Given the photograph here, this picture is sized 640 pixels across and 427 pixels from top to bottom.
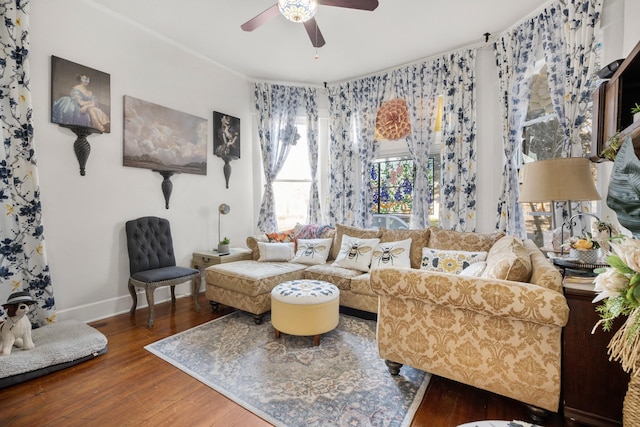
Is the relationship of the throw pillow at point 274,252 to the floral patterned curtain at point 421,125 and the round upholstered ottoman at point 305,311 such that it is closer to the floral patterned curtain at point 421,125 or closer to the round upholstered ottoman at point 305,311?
the round upholstered ottoman at point 305,311

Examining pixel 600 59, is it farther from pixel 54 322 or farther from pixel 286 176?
pixel 54 322

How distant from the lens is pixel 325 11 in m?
2.83

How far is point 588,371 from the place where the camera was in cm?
142

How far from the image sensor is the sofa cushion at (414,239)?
322 centimetres

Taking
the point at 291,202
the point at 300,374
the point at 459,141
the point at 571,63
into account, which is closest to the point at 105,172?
the point at 291,202

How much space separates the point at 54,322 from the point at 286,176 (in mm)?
3239

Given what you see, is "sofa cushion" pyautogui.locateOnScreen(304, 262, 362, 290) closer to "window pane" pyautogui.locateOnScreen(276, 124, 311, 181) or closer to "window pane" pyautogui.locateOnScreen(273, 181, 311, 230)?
"window pane" pyautogui.locateOnScreen(273, 181, 311, 230)

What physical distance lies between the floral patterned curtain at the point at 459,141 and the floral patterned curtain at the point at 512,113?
322 mm

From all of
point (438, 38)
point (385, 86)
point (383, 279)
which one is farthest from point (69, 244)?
point (438, 38)

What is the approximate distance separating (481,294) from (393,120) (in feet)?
10.4

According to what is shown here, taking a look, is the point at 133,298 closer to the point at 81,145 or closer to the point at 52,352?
the point at 52,352

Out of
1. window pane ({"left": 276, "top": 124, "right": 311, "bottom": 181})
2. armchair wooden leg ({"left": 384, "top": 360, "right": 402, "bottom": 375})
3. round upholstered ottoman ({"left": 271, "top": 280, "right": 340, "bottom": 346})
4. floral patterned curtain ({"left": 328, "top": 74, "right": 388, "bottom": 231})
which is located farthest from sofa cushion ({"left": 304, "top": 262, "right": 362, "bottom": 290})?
window pane ({"left": 276, "top": 124, "right": 311, "bottom": 181})

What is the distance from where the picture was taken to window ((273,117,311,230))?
4766mm

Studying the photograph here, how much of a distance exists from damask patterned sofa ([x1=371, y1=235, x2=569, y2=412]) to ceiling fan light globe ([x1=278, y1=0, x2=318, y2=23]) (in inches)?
74.3
